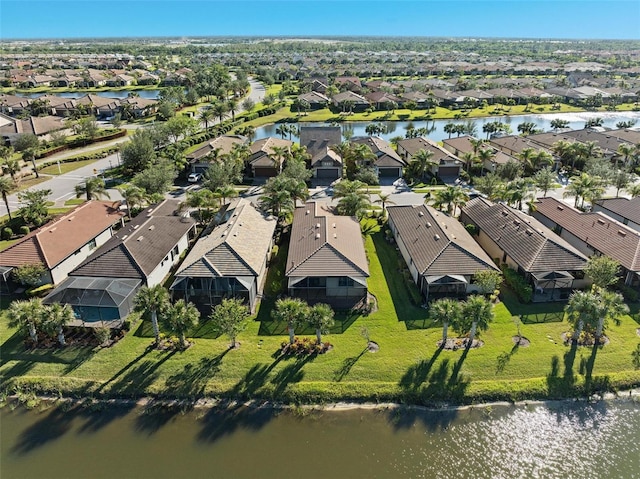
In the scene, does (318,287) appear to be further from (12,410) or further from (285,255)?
Result: (12,410)

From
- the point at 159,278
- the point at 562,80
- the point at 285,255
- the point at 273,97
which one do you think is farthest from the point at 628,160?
the point at 562,80

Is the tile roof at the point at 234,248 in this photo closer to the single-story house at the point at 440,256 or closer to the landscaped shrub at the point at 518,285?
the single-story house at the point at 440,256

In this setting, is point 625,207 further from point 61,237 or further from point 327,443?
point 61,237

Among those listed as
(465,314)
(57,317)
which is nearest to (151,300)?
(57,317)

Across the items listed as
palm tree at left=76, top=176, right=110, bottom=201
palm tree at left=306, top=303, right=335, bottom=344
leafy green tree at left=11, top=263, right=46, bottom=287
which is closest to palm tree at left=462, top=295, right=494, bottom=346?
palm tree at left=306, top=303, right=335, bottom=344

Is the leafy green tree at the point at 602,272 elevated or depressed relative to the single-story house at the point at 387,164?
depressed

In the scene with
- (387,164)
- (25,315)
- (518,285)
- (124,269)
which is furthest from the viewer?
(387,164)

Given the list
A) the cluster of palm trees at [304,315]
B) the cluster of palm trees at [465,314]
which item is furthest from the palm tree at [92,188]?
the cluster of palm trees at [465,314]
